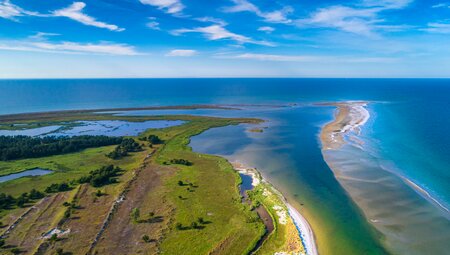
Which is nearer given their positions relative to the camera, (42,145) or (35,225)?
(35,225)

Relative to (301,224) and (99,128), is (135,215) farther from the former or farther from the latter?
(99,128)

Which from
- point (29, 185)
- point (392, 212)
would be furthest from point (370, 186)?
point (29, 185)

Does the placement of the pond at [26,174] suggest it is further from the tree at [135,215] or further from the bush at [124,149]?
the tree at [135,215]

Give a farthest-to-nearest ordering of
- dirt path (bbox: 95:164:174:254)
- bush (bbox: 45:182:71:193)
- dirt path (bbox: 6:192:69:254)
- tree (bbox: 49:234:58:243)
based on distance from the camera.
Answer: bush (bbox: 45:182:71:193) < tree (bbox: 49:234:58:243) < dirt path (bbox: 6:192:69:254) < dirt path (bbox: 95:164:174:254)

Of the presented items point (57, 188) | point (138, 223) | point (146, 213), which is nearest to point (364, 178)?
point (146, 213)

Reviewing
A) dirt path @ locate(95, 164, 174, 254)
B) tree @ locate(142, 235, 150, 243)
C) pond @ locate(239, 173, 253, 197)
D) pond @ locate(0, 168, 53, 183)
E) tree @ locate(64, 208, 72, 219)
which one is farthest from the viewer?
pond @ locate(0, 168, 53, 183)

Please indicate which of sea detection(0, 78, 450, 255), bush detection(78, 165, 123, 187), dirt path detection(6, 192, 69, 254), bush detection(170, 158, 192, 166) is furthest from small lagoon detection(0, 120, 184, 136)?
dirt path detection(6, 192, 69, 254)

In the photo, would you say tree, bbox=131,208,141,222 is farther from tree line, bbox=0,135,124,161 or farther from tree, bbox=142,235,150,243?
tree line, bbox=0,135,124,161
